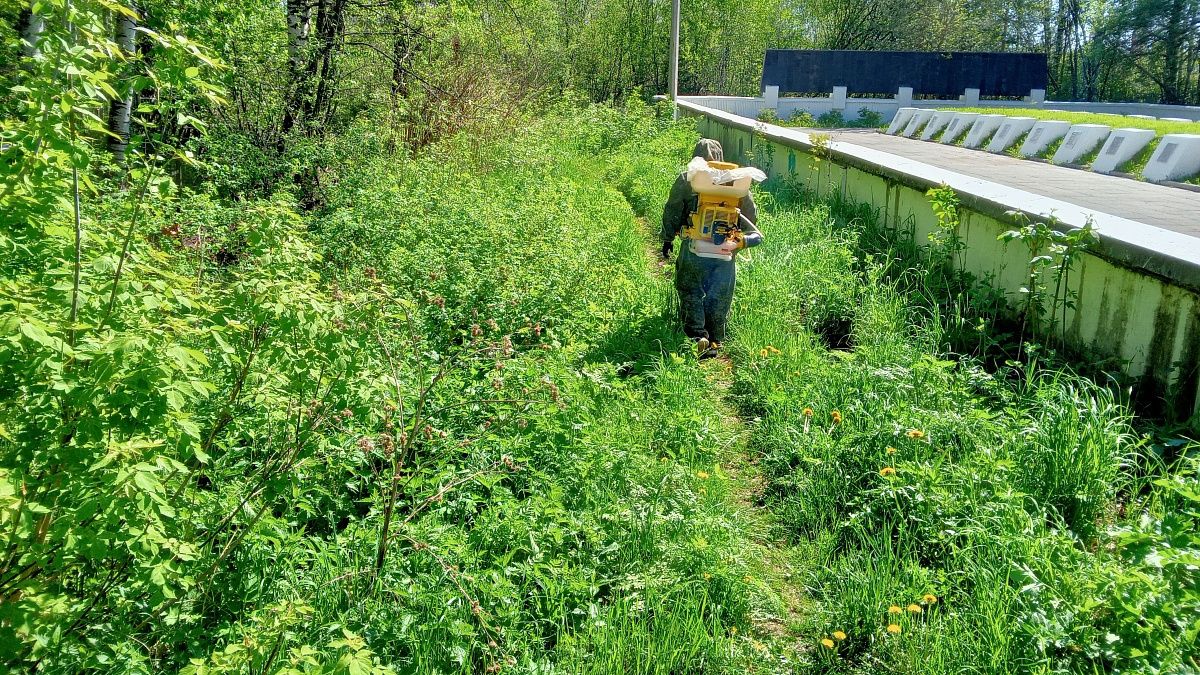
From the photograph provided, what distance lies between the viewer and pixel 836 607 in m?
3.42

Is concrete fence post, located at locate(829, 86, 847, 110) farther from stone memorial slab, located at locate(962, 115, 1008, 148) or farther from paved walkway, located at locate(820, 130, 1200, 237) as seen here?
paved walkway, located at locate(820, 130, 1200, 237)

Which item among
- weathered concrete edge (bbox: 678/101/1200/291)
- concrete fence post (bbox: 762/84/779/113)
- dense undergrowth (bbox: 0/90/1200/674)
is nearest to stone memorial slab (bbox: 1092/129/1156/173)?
weathered concrete edge (bbox: 678/101/1200/291)

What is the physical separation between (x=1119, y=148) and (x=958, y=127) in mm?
8493

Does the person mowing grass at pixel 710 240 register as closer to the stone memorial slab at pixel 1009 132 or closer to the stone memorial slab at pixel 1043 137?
the stone memorial slab at pixel 1043 137

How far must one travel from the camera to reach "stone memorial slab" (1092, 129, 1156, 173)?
16734mm

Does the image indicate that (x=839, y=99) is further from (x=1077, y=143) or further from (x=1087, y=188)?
(x=1087, y=188)

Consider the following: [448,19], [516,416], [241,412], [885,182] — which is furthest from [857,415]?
[448,19]

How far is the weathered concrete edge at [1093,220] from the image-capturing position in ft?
14.3

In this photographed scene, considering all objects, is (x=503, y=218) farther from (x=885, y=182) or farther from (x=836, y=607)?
(x=836, y=607)

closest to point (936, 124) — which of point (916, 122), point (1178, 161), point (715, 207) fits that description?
point (916, 122)

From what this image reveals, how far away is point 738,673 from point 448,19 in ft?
36.1

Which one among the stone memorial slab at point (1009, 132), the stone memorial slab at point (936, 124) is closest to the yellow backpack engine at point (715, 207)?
the stone memorial slab at point (1009, 132)

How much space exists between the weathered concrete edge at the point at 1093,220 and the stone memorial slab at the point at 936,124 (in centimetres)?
1915

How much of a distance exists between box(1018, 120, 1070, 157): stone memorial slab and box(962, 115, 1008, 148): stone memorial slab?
2349 mm
